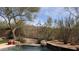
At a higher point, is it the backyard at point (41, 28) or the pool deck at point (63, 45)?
the backyard at point (41, 28)

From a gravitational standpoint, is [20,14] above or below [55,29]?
above

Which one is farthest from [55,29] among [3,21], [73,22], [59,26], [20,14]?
[3,21]

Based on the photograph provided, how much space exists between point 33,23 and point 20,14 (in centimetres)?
16

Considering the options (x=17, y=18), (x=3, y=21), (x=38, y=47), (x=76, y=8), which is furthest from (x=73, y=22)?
(x=3, y=21)

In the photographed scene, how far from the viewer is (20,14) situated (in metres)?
2.02

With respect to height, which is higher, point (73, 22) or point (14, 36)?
point (73, 22)

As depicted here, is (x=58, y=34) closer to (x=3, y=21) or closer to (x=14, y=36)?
(x=14, y=36)

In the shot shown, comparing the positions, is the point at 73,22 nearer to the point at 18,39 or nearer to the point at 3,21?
the point at 18,39

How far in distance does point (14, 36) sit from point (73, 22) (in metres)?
0.59

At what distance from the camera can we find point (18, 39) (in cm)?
201

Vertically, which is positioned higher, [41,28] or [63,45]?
[41,28]

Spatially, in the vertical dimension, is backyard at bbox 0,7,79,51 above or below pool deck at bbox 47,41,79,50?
above

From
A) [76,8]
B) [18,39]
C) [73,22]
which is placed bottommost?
[18,39]
